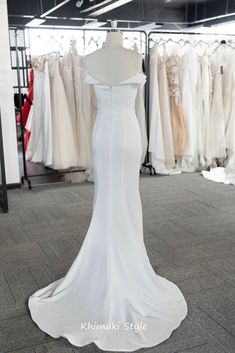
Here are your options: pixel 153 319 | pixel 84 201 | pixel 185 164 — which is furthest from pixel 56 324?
pixel 185 164

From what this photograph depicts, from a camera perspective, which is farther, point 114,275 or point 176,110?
point 176,110

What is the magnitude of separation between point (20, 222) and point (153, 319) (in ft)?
6.53

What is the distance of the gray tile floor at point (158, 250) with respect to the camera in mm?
2002

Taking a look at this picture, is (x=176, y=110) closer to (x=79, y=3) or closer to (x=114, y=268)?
(x=79, y=3)

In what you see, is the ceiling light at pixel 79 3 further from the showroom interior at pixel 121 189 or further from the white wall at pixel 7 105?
the white wall at pixel 7 105

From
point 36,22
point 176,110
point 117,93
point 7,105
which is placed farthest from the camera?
point 36,22

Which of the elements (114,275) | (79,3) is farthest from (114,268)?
(79,3)

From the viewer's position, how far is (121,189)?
210cm

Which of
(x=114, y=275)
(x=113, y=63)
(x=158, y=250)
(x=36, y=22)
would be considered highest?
(x=36, y=22)

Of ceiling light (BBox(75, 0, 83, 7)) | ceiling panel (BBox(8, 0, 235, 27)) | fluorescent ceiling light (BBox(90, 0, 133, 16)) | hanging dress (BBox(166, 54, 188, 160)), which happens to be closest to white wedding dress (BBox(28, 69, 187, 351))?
hanging dress (BBox(166, 54, 188, 160))

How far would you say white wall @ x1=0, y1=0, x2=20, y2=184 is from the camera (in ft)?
14.7

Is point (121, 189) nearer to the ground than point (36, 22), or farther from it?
nearer to the ground

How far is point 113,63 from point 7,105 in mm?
2946

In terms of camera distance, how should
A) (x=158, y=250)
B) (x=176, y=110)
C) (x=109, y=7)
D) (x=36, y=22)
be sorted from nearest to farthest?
(x=158, y=250)
(x=176, y=110)
(x=36, y=22)
(x=109, y=7)
